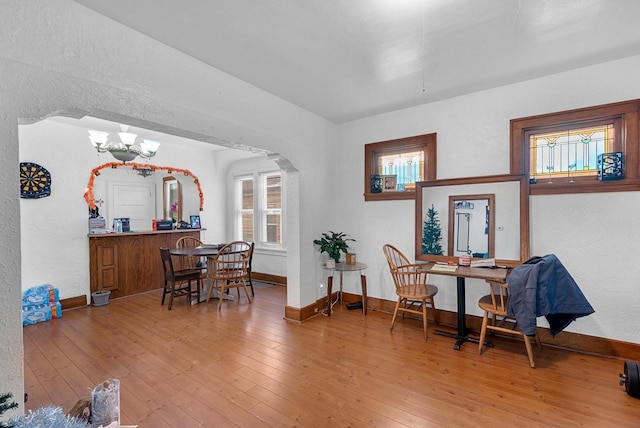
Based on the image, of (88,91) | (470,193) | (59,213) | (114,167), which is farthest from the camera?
(114,167)

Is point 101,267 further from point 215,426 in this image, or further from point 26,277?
point 215,426

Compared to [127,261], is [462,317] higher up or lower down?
lower down

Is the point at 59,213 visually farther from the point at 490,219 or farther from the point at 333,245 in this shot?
the point at 490,219

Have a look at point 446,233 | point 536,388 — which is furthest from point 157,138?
point 536,388

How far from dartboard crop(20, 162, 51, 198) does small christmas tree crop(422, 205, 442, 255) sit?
5074 millimetres

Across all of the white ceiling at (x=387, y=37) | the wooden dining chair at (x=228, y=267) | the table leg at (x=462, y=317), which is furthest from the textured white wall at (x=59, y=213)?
the table leg at (x=462, y=317)

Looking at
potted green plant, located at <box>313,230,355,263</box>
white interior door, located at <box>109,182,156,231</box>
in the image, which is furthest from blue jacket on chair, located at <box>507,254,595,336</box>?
white interior door, located at <box>109,182,156,231</box>

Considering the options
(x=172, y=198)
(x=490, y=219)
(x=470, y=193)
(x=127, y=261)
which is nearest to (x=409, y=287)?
(x=490, y=219)

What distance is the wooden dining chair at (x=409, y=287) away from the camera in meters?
3.13

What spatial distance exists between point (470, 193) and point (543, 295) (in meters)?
1.27

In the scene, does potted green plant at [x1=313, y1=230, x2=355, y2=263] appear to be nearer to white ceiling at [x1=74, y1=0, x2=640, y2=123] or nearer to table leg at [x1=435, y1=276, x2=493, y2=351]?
table leg at [x1=435, y1=276, x2=493, y2=351]

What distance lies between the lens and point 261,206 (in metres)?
5.98

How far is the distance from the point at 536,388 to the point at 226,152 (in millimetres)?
5824

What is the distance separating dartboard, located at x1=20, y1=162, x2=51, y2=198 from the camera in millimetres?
3789
